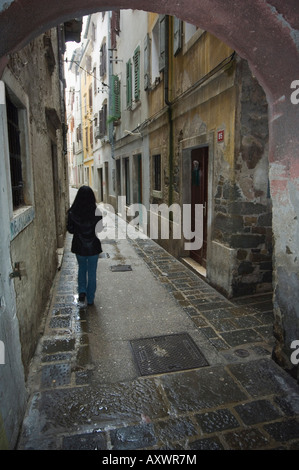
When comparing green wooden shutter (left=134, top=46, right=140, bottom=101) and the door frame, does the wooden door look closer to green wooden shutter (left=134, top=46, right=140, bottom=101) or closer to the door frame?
the door frame

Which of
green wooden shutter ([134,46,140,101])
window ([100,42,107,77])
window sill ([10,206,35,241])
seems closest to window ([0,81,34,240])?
window sill ([10,206,35,241])

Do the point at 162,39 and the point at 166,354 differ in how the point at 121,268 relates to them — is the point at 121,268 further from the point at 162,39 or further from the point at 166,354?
the point at 162,39

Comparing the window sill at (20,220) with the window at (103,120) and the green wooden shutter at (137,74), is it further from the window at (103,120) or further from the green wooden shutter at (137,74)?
the window at (103,120)

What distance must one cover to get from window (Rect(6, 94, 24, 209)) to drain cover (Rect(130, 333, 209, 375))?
2.06m

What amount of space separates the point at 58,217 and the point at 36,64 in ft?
13.0

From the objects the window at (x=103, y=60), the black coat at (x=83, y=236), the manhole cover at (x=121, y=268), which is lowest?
the manhole cover at (x=121, y=268)

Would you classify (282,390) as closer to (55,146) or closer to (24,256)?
(24,256)

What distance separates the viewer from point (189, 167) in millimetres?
6793

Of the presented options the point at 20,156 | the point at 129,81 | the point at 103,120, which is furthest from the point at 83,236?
the point at 103,120

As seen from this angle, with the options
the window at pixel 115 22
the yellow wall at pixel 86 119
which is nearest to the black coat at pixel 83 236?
the window at pixel 115 22

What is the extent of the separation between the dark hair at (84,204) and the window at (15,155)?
898 millimetres

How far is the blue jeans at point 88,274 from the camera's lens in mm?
4649

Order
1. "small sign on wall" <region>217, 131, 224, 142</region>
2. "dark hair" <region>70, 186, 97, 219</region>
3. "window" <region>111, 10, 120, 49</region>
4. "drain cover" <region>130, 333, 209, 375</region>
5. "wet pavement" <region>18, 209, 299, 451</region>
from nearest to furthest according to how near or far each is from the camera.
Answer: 1. "wet pavement" <region>18, 209, 299, 451</region>
2. "drain cover" <region>130, 333, 209, 375</region>
3. "dark hair" <region>70, 186, 97, 219</region>
4. "small sign on wall" <region>217, 131, 224, 142</region>
5. "window" <region>111, 10, 120, 49</region>

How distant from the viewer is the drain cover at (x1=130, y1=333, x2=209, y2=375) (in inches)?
127
